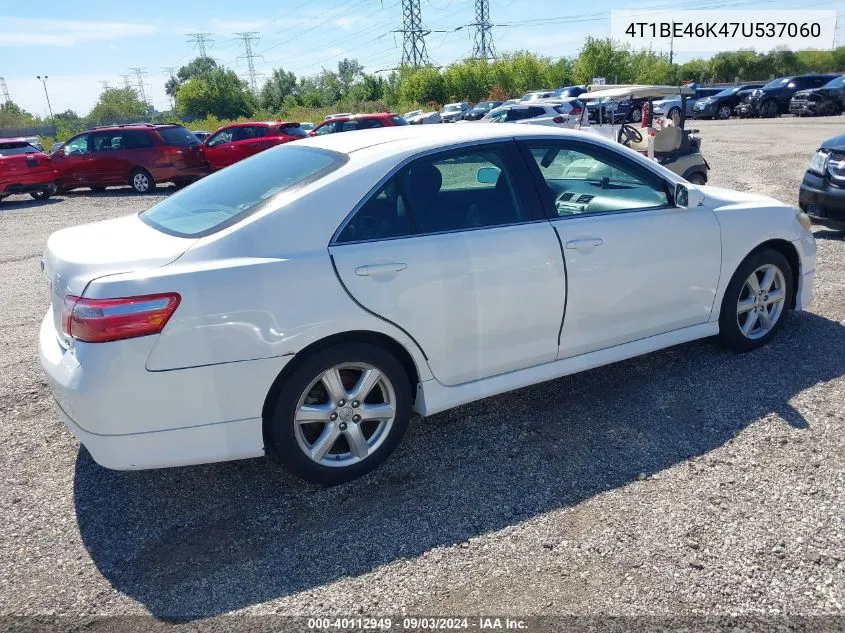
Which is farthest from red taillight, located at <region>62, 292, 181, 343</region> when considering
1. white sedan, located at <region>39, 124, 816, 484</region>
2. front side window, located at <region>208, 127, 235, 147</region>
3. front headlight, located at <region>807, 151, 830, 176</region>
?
front side window, located at <region>208, 127, 235, 147</region>

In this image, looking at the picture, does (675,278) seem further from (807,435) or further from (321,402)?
(321,402)

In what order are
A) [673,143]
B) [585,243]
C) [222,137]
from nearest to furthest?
[585,243], [673,143], [222,137]

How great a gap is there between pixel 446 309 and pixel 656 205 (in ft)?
5.21

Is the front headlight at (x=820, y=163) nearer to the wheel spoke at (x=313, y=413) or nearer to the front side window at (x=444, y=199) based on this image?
the front side window at (x=444, y=199)

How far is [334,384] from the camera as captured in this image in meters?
3.15

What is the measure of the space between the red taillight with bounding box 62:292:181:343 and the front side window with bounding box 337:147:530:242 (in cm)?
82

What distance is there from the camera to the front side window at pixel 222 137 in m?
17.4

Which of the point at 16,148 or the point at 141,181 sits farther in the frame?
the point at 141,181

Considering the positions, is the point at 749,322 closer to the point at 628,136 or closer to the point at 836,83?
the point at 628,136

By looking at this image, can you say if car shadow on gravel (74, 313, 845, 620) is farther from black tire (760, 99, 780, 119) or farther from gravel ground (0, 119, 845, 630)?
black tire (760, 99, 780, 119)

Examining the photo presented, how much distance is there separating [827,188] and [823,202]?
16cm

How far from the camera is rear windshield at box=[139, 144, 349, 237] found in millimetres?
3191

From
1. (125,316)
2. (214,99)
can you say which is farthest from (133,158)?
(214,99)

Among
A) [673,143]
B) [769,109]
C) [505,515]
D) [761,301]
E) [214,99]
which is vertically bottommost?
[505,515]
